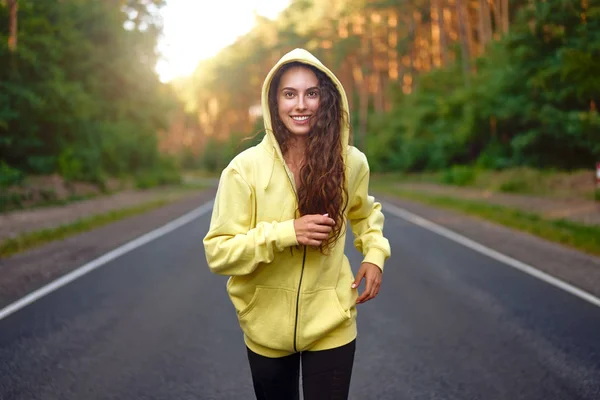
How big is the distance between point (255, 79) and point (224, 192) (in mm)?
74496

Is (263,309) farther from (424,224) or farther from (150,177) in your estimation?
(150,177)

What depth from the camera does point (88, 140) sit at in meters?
28.1

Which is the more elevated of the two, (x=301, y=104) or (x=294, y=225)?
(x=301, y=104)

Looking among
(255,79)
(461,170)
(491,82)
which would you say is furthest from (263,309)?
(255,79)

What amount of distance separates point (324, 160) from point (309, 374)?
792 millimetres

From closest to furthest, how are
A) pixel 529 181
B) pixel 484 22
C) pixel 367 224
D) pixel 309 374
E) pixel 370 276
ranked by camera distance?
1. pixel 309 374
2. pixel 370 276
3. pixel 367 224
4. pixel 529 181
5. pixel 484 22

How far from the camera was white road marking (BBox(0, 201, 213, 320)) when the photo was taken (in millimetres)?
7594

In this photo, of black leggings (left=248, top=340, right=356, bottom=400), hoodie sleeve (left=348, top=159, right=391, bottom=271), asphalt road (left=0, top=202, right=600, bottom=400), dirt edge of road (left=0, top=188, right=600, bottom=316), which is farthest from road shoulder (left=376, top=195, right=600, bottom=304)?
black leggings (left=248, top=340, right=356, bottom=400)

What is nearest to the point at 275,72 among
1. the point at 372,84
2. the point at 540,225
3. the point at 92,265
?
the point at 92,265

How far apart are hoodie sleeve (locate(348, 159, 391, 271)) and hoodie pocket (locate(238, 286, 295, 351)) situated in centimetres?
36

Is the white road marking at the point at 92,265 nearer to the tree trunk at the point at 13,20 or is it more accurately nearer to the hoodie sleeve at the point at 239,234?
the hoodie sleeve at the point at 239,234

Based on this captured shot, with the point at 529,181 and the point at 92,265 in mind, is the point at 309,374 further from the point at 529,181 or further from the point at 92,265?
the point at 529,181

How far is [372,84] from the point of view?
61656 mm

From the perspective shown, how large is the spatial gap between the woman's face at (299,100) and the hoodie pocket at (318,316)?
605mm
